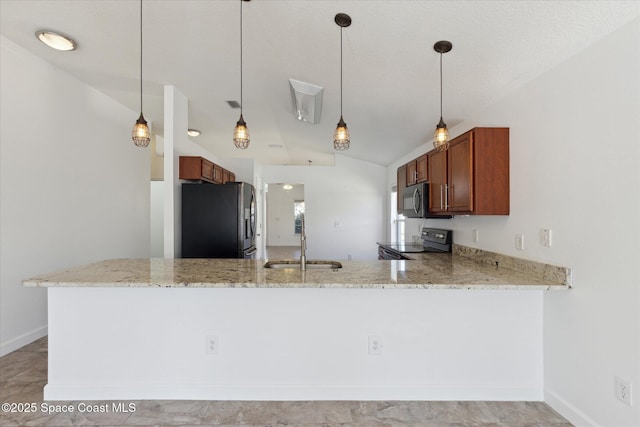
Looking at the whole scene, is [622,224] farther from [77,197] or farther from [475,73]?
[77,197]

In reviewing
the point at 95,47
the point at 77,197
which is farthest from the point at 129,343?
the point at 95,47

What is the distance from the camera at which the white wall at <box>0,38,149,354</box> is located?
107 inches

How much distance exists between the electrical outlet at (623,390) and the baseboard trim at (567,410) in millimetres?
251

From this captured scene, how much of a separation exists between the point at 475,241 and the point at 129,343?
113 inches

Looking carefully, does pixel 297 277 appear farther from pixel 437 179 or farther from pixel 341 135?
pixel 437 179

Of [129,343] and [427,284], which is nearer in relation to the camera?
[427,284]

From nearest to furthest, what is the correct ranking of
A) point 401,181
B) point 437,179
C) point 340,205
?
point 437,179
point 401,181
point 340,205

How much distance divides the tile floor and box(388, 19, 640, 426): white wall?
1.07 feet

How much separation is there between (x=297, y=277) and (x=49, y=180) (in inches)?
111

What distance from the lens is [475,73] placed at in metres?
2.23

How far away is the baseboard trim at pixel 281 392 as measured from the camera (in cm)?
206

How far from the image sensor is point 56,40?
2609 millimetres

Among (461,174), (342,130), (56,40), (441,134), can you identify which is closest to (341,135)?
(342,130)

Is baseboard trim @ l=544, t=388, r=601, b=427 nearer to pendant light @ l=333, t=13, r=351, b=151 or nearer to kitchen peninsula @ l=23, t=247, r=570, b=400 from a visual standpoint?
kitchen peninsula @ l=23, t=247, r=570, b=400
